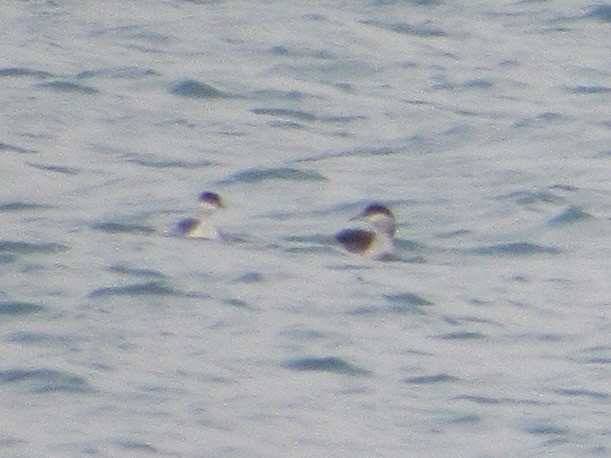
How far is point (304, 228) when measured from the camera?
8.25 m

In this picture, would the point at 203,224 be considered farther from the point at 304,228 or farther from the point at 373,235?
the point at 373,235

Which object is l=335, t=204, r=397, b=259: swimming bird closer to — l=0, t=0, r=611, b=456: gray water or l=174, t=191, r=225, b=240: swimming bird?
l=0, t=0, r=611, b=456: gray water

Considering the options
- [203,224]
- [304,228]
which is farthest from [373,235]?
[203,224]

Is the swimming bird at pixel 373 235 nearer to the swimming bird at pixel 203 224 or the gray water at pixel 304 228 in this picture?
the gray water at pixel 304 228

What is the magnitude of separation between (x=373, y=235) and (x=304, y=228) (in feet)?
1.17

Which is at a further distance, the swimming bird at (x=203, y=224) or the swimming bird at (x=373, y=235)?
the swimming bird at (x=203, y=224)

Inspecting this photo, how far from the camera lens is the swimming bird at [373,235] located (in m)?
7.87

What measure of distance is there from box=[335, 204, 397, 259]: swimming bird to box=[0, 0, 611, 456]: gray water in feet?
0.24

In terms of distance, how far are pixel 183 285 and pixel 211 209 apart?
1.07 metres

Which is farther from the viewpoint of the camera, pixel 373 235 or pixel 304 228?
pixel 304 228

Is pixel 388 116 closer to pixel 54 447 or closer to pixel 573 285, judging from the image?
pixel 573 285

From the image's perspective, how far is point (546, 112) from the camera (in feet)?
33.9

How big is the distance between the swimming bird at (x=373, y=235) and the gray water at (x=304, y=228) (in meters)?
0.07

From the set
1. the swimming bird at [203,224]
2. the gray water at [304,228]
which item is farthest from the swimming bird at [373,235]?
the swimming bird at [203,224]
